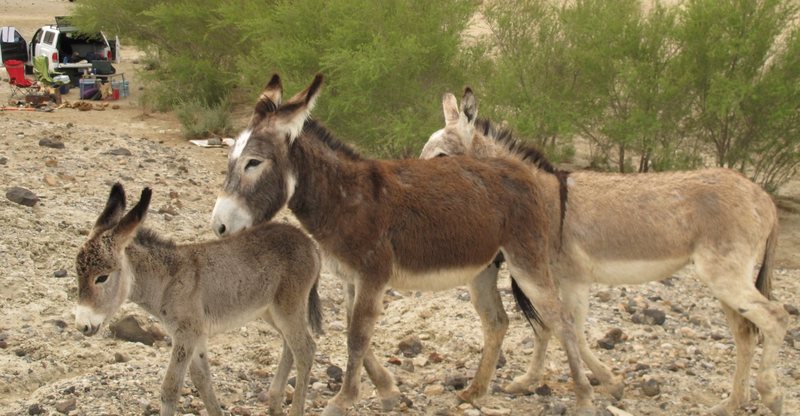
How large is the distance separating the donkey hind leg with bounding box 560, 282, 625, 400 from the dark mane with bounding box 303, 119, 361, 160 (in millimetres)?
1917

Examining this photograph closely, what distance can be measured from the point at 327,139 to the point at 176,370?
5.59 ft

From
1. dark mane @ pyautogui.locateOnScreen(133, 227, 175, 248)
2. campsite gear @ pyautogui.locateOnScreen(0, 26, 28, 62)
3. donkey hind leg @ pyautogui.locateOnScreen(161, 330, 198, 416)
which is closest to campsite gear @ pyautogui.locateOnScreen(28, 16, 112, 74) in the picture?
campsite gear @ pyautogui.locateOnScreen(0, 26, 28, 62)

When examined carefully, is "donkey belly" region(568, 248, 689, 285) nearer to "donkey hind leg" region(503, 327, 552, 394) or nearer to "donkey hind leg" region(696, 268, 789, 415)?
"donkey hind leg" region(696, 268, 789, 415)

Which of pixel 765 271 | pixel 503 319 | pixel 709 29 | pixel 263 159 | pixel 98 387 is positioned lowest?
pixel 98 387

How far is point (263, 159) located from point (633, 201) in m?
2.92

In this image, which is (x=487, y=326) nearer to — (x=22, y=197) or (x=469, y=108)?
(x=469, y=108)

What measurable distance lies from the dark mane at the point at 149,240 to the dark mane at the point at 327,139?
1168 millimetres

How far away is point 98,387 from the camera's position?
20.8 feet

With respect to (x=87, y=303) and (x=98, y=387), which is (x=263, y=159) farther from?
(x=98, y=387)

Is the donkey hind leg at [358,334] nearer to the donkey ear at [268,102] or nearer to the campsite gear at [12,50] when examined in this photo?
the donkey ear at [268,102]

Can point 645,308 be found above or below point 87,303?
below

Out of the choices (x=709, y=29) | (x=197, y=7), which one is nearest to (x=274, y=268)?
(x=709, y=29)

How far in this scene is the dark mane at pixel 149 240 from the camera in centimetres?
573

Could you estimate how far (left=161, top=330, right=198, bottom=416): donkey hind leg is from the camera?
18.1 feet
